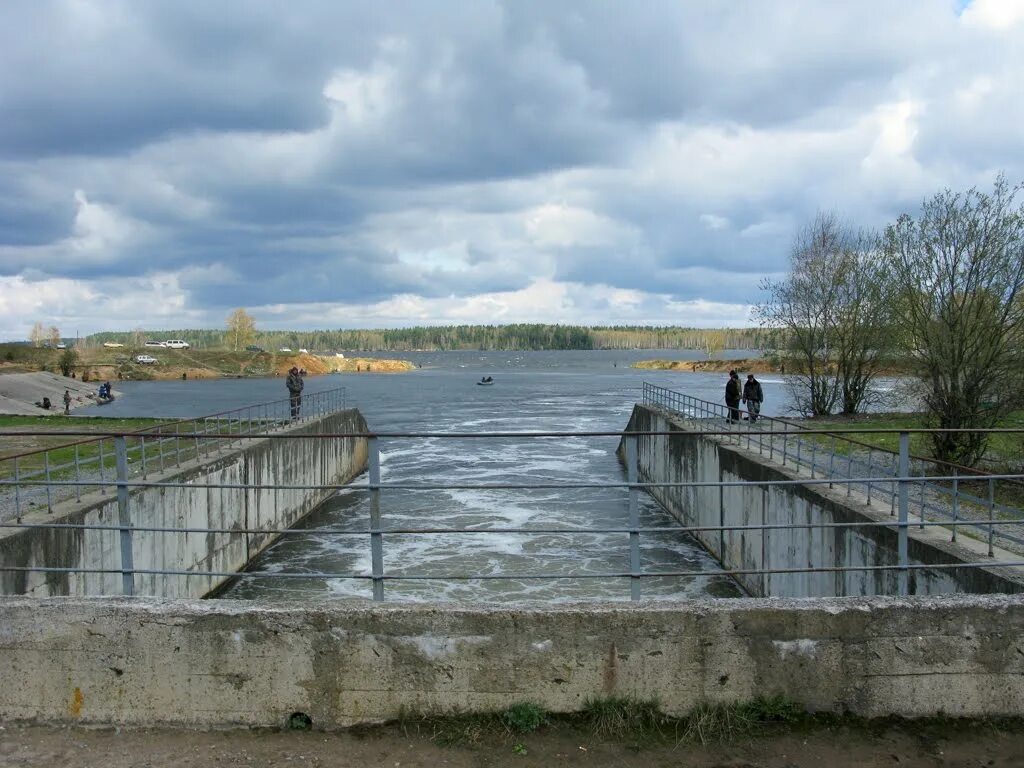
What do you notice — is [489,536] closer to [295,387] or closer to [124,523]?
[295,387]

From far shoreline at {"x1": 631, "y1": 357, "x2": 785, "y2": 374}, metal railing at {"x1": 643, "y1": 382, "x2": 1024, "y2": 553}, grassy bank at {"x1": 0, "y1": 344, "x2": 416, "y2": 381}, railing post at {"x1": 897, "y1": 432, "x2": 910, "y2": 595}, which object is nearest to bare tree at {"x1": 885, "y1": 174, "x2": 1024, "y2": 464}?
metal railing at {"x1": 643, "y1": 382, "x2": 1024, "y2": 553}

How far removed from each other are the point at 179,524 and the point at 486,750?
46.0ft

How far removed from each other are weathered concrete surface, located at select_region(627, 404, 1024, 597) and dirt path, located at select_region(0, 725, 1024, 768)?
6.47 feet

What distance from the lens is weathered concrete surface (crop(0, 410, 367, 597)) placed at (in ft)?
37.7

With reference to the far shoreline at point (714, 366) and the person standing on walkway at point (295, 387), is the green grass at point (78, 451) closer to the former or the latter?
the person standing on walkway at point (295, 387)

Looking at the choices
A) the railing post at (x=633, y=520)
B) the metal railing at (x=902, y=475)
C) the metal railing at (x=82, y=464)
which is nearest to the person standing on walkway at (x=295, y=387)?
the metal railing at (x=82, y=464)

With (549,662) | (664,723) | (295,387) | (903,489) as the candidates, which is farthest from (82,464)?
(903,489)

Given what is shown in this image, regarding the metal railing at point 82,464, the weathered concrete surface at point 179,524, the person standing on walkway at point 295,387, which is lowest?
the weathered concrete surface at point 179,524

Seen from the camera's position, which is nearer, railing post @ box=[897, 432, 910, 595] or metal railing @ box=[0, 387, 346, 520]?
railing post @ box=[897, 432, 910, 595]

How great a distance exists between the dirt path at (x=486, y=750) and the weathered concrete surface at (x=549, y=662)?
17 cm

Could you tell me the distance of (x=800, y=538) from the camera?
48.3 ft

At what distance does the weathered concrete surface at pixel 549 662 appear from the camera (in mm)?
4977

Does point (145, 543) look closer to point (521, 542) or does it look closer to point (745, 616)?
point (521, 542)

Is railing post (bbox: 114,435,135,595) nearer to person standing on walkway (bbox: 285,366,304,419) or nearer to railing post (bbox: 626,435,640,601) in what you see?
railing post (bbox: 626,435,640,601)
